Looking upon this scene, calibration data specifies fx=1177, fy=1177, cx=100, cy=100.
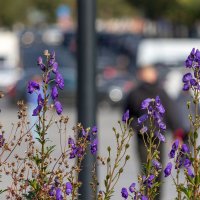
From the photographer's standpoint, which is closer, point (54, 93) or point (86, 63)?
point (54, 93)

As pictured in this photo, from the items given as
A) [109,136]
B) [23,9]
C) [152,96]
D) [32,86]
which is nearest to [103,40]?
[109,136]

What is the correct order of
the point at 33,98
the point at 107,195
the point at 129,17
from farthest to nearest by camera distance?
the point at 129,17
the point at 33,98
the point at 107,195

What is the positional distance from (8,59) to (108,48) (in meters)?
14.1

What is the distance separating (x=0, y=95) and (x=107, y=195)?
25.6 inches

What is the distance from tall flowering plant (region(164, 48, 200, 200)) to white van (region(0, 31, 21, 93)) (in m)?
35.0

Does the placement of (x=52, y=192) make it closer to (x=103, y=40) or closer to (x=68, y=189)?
(x=68, y=189)

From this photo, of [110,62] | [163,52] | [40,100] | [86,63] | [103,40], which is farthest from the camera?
[103,40]

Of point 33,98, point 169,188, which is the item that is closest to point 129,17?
point 33,98

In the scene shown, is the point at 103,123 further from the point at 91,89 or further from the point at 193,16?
the point at 193,16

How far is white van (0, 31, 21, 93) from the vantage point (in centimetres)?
4159

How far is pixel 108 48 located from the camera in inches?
2280

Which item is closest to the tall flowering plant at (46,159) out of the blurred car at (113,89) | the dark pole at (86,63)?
the dark pole at (86,63)

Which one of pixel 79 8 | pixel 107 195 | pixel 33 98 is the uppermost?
pixel 33 98

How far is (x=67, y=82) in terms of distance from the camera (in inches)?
1407
